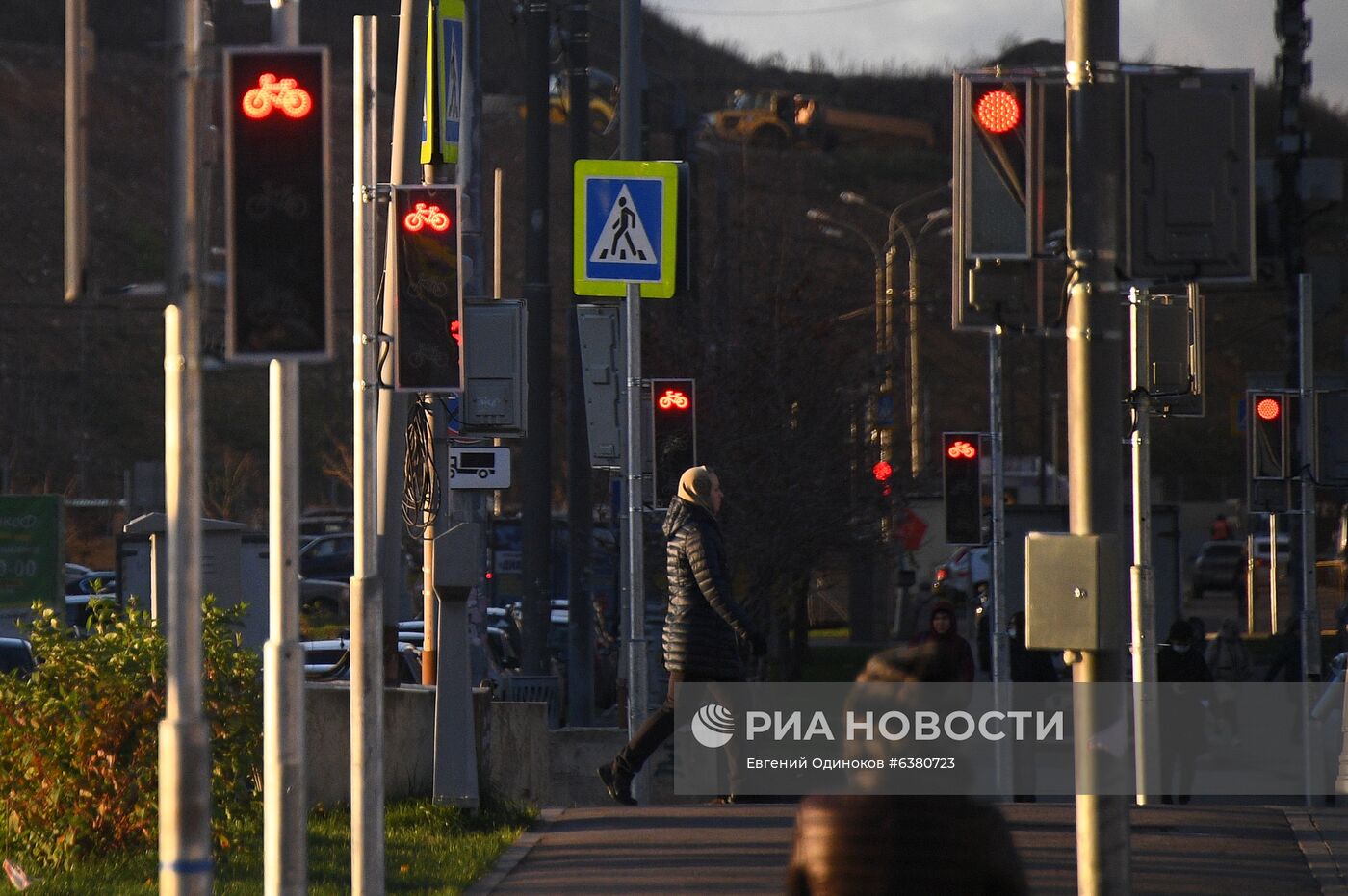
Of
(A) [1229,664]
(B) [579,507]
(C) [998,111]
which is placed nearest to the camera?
(C) [998,111]

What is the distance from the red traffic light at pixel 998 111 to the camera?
7.22 meters

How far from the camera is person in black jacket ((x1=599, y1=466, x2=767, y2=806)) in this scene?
423 inches

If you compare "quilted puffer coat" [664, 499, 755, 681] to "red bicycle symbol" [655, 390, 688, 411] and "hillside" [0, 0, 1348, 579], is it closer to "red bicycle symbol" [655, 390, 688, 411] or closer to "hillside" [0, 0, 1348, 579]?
"hillside" [0, 0, 1348, 579]

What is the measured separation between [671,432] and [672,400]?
9.5 inches

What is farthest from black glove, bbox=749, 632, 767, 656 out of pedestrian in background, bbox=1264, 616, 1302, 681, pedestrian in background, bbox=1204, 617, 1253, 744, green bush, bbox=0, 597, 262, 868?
pedestrian in background, bbox=1264, 616, 1302, 681

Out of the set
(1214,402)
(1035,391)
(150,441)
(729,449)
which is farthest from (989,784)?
(1214,402)

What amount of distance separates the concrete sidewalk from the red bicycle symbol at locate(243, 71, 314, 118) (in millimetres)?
3897

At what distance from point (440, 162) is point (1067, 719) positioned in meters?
10.3

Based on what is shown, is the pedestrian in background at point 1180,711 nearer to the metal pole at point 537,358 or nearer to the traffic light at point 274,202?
the metal pole at point 537,358

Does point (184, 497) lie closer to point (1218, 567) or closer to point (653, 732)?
point (653, 732)

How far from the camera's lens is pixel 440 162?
11617mm

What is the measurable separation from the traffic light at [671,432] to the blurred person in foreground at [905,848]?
34.0 ft

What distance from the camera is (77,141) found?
5.48 metres

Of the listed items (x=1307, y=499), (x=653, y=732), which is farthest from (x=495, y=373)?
(x=1307, y=499)
